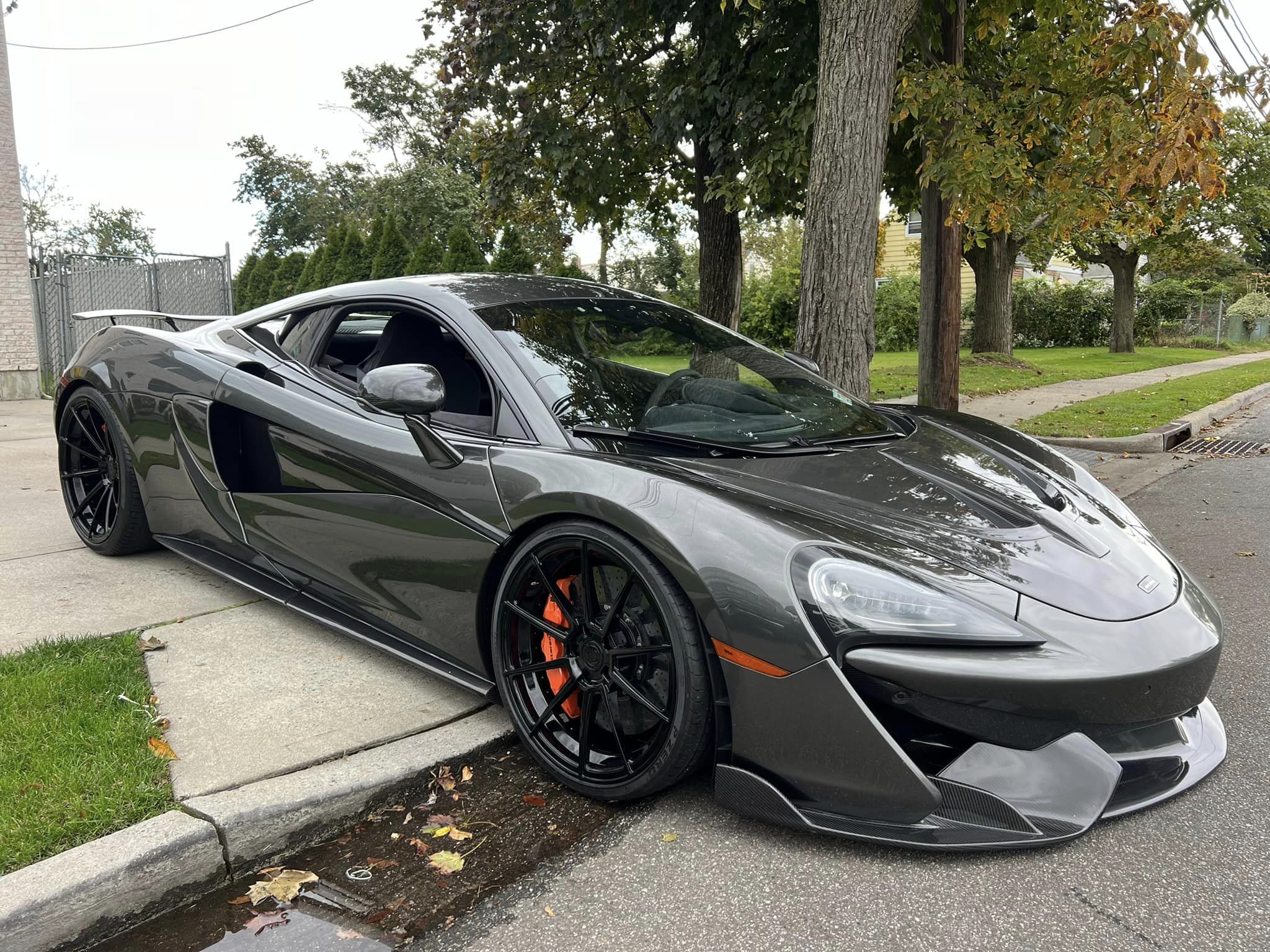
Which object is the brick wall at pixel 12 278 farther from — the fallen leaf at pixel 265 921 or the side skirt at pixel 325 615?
the fallen leaf at pixel 265 921

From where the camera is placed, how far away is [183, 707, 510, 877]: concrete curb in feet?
7.25

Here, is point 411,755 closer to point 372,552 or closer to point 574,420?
point 372,552

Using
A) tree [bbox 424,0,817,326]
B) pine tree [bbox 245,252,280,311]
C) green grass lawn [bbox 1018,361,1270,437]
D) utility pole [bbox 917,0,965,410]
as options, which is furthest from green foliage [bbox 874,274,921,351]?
utility pole [bbox 917,0,965,410]

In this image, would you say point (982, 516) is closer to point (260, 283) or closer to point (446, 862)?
point (446, 862)

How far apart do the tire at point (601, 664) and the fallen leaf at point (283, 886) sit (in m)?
0.63

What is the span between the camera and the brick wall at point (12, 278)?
1179 cm

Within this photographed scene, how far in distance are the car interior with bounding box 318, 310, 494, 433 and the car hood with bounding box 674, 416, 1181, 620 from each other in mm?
710

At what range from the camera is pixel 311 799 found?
2324mm

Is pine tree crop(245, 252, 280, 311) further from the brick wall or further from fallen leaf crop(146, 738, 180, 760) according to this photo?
fallen leaf crop(146, 738, 180, 760)

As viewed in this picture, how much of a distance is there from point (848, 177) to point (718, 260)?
15.5ft

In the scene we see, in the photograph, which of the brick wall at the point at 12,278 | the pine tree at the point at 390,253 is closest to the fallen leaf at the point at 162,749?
the brick wall at the point at 12,278

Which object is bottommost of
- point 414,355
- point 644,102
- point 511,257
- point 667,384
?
point 667,384

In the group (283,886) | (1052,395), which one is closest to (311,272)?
(1052,395)

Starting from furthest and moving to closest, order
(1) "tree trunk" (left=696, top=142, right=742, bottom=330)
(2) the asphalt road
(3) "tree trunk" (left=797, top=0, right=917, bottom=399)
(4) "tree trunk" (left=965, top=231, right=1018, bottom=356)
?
(4) "tree trunk" (left=965, top=231, right=1018, bottom=356) < (1) "tree trunk" (left=696, top=142, right=742, bottom=330) < (3) "tree trunk" (left=797, top=0, right=917, bottom=399) < (2) the asphalt road
